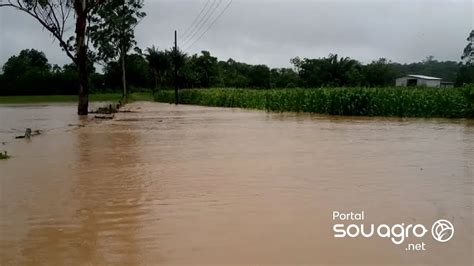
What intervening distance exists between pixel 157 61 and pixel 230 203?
61976 mm

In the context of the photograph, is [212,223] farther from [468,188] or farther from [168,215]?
[468,188]

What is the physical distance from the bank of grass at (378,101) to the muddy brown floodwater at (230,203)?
38.2 feet

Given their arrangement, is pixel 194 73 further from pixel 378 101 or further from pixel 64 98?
pixel 378 101

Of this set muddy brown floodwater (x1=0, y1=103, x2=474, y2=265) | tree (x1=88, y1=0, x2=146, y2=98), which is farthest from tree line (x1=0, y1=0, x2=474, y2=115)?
muddy brown floodwater (x1=0, y1=103, x2=474, y2=265)

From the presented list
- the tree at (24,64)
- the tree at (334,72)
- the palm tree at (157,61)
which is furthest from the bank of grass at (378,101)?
the tree at (24,64)

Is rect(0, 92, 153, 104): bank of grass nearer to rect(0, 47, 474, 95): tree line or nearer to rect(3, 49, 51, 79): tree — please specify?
rect(0, 47, 474, 95): tree line

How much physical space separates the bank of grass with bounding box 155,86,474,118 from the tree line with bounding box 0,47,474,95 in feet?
72.4

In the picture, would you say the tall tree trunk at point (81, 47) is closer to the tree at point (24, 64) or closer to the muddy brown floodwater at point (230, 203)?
the muddy brown floodwater at point (230, 203)

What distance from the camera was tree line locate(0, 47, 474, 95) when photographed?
54875 mm

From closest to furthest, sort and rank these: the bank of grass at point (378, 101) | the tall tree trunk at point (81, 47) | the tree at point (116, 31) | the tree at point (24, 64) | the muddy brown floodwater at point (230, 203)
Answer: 1. the muddy brown floodwater at point (230, 203)
2. the bank of grass at point (378, 101)
3. the tall tree trunk at point (81, 47)
4. the tree at point (116, 31)
5. the tree at point (24, 64)

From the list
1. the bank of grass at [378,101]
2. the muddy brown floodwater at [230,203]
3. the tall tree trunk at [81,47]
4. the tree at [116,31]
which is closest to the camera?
the muddy brown floodwater at [230,203]

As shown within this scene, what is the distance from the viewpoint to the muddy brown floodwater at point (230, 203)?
4191 millimetres

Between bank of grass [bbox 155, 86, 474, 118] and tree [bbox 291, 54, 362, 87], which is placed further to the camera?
tree [bbox 291, 54, 362, 87]

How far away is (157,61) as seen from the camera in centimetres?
6631
